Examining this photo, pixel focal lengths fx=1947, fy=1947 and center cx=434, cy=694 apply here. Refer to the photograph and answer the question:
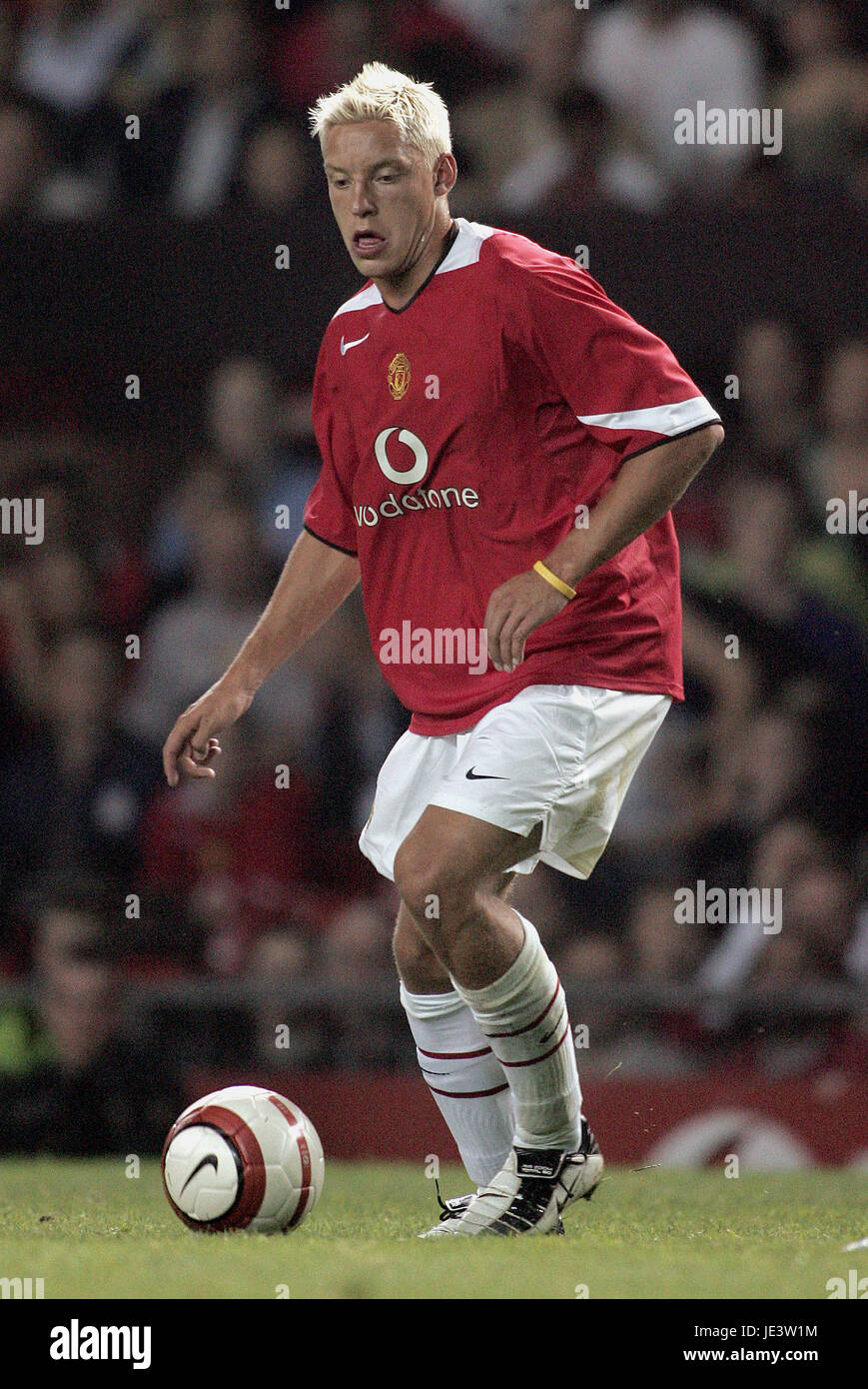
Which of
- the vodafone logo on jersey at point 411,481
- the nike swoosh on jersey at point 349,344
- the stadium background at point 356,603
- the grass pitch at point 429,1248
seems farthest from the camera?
the stadium background at point 356,603

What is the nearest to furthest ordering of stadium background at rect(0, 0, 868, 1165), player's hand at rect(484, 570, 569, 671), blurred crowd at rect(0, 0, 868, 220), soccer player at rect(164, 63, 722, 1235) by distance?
player's hand at rect(484, 570, 569, 671) < soccer player at rect(164, 63, 722, 1235) < stadium background at rect(0, 0, 868, 1165) < blurred crowd at rect(0, 0, 868, 220)

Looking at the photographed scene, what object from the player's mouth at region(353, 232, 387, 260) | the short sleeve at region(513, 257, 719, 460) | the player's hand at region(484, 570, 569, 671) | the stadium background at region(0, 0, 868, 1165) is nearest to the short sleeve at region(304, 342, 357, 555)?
the player's mouth at region(353, 232, 387, 260)

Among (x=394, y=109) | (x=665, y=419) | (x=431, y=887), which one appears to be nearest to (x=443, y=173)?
(x=394, y=109)

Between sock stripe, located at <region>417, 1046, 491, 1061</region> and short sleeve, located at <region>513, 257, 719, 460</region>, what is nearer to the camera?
short sleeve, located at <region>513, 257, 719, 460</region>

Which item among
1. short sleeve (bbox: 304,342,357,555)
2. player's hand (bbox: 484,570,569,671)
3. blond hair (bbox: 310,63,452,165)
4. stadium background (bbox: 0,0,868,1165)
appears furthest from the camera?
stadium background (bbox: 0,0,868,1165)

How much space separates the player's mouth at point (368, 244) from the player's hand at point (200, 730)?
0.97 metres

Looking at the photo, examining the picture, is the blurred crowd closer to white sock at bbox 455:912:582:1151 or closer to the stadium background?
the stadium background

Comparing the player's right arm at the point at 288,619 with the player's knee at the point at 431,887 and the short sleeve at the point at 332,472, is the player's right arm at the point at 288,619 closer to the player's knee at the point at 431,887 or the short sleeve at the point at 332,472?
the short sleeve at the point at 332,472

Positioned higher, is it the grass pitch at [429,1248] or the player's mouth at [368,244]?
the player's mouth at [368,244]

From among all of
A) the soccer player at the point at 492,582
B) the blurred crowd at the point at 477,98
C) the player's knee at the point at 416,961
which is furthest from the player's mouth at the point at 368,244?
the blurred crowd at the point at 477,98

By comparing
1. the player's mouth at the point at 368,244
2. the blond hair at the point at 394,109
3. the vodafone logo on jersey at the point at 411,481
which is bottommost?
the vodafone logo on jersey at the point at 411,481

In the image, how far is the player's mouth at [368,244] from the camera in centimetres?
381

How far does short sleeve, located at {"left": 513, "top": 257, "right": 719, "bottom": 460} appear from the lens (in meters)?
3.67

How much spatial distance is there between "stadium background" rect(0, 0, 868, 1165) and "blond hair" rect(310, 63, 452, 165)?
11.3 feet
